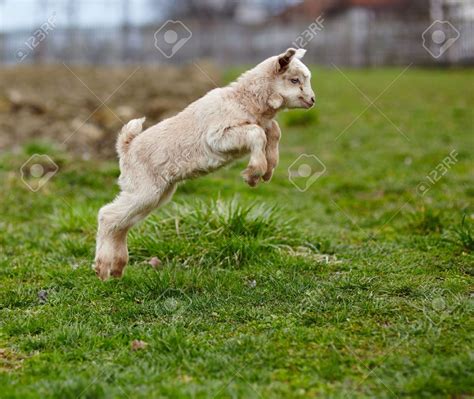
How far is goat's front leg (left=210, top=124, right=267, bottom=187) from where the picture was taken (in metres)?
4.66

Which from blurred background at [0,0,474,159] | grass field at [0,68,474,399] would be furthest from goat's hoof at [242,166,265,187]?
blurred background at [0,0,474,159]

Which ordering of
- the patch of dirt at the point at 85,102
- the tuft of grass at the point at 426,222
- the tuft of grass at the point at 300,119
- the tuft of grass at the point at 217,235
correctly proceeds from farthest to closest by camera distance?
the tuft of grass at the point at 300,119 → the patch of dirt at the point at 85,102 → the tuft of grass at the point at 426,222 → the tuft of grass at the point at 217,235

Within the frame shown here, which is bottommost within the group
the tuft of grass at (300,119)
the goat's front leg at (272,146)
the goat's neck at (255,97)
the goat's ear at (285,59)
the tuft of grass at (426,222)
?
the tuft of grass at (426,222)

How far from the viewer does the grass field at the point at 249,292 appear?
13.0 ft

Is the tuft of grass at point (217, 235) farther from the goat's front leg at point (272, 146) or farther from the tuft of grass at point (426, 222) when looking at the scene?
the tuft of grass at point (426, 222)

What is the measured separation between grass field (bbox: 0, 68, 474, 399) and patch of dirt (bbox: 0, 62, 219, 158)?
2470 millimetres

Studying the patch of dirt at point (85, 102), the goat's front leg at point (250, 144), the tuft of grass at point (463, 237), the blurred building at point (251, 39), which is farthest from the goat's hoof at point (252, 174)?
the blurred building at point (251, 39)

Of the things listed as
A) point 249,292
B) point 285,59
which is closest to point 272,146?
point 285,59

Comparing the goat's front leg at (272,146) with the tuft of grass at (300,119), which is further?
the tuft of grass at (300,119)

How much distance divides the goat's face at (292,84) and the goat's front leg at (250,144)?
35 cm

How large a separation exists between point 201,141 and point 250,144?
0.41 meters

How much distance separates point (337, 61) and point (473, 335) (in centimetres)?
Result: 2522

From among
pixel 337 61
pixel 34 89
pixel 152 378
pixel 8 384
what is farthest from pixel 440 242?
pixel 337 61

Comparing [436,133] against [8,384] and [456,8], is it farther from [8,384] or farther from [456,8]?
[456,8]
